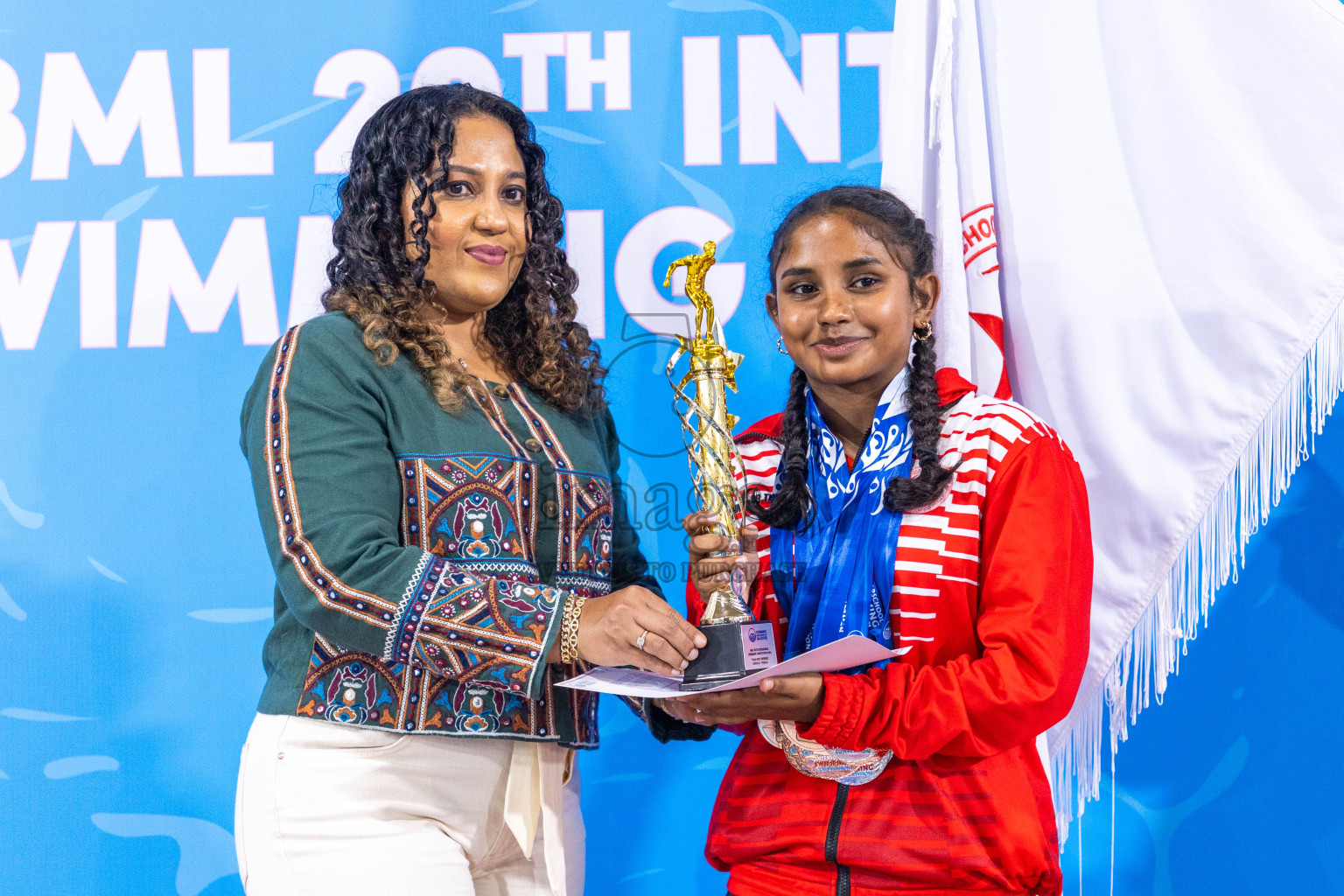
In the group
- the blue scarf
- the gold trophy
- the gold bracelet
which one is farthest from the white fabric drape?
the gold bracelet

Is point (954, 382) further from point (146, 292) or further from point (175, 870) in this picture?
point (175, 870)

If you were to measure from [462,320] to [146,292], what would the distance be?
110cm

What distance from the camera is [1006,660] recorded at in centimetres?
125

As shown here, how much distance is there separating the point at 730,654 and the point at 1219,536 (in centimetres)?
A: 110

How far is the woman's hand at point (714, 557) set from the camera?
4.40 feet

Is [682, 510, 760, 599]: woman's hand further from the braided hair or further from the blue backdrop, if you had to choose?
the blue backdrop

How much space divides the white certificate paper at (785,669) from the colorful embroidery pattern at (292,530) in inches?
10.8

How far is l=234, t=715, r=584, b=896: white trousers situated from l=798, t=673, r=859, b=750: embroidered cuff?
0.53 meters

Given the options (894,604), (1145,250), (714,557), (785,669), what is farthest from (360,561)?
(1145,250)

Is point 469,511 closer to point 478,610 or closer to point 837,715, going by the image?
point 478,610

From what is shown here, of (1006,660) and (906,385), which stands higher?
(906,385)

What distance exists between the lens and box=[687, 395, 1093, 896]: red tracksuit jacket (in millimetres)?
1244

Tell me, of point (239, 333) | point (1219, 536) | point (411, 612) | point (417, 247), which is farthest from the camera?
point (239, 333)

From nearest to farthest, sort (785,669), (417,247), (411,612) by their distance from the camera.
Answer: (785,669) → (411,612) → (417,247)
